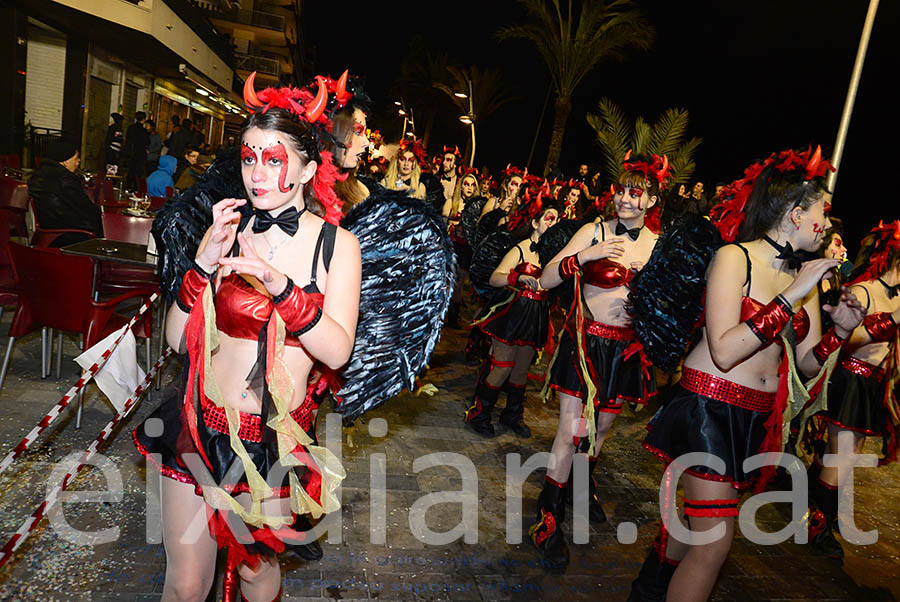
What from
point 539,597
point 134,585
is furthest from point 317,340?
point 539,597

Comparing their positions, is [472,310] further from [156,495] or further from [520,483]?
[156,495]

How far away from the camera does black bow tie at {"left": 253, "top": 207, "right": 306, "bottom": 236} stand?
2158mm

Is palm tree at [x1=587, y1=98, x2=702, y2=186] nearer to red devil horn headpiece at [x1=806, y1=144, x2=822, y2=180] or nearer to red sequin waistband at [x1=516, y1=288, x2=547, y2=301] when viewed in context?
red sequin waistband at [x1=516, y1=288, x2=547, y2=301]

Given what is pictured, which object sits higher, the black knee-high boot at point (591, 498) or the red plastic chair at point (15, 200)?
the red plastic chair at point (15, 200)

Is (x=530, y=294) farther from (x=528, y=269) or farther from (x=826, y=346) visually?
(x=826, y=346)

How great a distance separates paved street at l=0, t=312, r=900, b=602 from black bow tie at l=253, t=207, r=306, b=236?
1813 mm

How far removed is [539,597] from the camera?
3.26 m

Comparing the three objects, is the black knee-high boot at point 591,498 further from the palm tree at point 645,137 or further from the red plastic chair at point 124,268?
the palm tree at point 645,137

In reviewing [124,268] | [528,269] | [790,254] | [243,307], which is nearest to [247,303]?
[243,307]

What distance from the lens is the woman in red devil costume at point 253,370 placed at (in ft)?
6.74

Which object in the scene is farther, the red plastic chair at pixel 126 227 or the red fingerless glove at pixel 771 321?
the red plastic chair at pixel 126 227

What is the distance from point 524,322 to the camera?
5434 mm

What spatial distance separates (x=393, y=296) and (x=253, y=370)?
2.09ft

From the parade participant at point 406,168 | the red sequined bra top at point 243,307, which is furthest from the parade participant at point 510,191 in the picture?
the red sequined bra top at point 243,307
